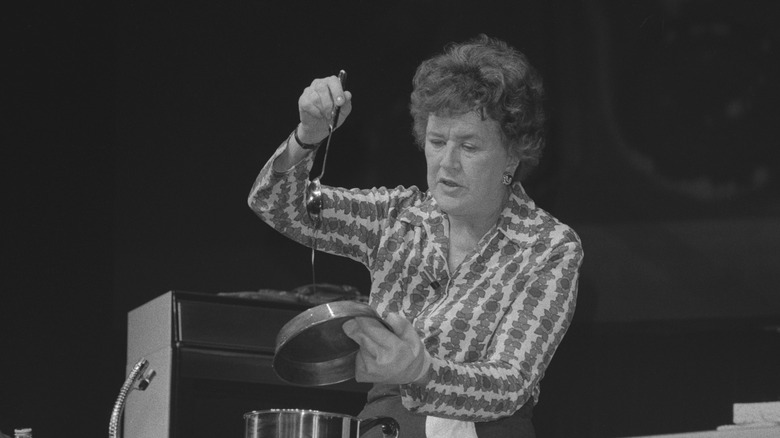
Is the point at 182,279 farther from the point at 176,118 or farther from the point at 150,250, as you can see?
the point at 176,118

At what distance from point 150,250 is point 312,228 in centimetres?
173

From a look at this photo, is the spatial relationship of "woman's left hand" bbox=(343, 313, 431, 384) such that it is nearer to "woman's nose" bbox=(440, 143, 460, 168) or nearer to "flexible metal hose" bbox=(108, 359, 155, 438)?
"woman's nose" bbox=(440, 143, 460, 168)

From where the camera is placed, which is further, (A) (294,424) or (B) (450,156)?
(B) (450,156)

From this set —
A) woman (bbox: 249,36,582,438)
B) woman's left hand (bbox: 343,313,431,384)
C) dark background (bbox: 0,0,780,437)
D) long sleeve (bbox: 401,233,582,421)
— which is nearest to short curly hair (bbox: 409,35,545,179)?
woman (bbox: 249,36,582,438)

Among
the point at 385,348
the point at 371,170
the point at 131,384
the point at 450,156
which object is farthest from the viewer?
the point at 371,170

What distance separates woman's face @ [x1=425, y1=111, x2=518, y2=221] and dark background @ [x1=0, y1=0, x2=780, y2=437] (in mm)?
1033

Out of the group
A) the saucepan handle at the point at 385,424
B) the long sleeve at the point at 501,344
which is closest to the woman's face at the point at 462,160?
the long sleeve at the point at 501,344

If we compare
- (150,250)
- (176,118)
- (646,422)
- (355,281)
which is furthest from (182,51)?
(646,422)

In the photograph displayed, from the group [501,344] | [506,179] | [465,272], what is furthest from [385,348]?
[506,179]

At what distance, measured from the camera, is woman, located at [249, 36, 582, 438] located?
1.60 m

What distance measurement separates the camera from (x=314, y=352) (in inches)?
54.0

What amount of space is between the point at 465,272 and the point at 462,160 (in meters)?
0.16

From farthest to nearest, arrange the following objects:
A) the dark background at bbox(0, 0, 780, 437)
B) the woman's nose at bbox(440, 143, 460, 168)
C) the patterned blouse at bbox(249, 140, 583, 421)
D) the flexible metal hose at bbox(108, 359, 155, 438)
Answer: the dark background at bbox(0, 0, 780, 437) < the flexible metal hose at bbox(108, 359, 155, 438) < the woman's nose at bbox(440, 143, 460, 168) < the patterned blouse at bbox(249, 140, 583, 421)

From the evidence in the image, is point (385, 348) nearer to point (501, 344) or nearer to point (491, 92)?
point (501, 344)
